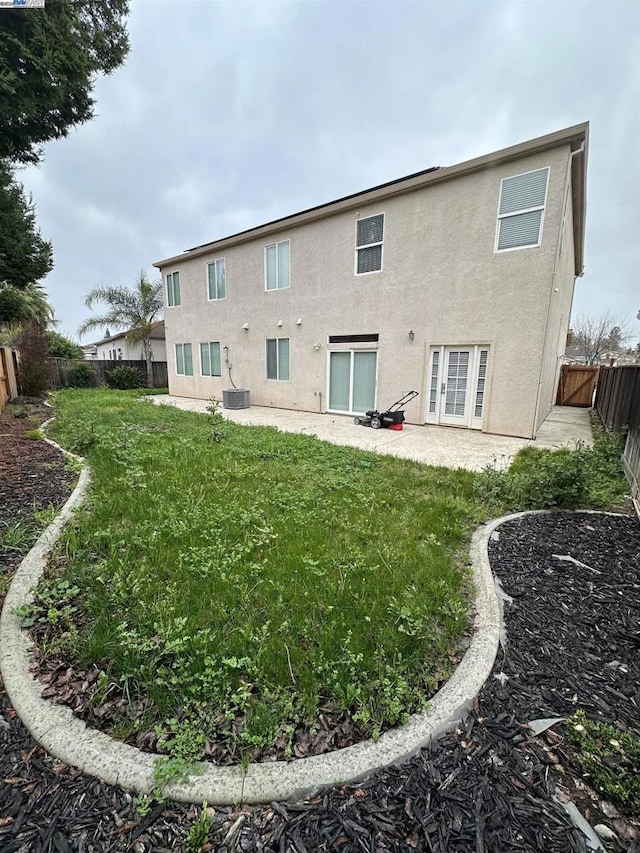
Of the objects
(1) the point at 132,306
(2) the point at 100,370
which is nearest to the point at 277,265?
(1) the point at 132,306

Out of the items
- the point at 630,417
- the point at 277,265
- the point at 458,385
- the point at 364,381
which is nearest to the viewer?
the point at 630,417

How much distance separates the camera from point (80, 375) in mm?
17531

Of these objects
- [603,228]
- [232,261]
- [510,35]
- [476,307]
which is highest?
[603,228]

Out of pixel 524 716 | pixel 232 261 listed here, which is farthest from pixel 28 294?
pixel 524 716

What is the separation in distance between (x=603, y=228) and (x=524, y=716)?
Answer: 3570cm

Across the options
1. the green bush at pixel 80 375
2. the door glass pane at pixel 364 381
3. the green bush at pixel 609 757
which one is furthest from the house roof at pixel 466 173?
the green bush at pixel 80 375

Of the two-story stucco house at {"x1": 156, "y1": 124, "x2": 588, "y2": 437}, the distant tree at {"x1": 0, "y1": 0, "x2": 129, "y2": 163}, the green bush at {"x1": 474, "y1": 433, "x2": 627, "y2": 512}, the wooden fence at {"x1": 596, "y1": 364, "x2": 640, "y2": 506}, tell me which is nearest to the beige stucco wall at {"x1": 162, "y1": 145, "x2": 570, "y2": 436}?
the two-story stucco house at {"x1": 156, "y1": 124, "x2": 588, "y2": 437}

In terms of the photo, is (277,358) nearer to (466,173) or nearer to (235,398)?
(235,398)

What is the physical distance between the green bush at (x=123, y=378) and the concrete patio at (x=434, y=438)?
404 inches

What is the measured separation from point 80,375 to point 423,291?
16.7m

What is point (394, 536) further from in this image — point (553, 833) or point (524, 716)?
point (553, 833)

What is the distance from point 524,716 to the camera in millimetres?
1578

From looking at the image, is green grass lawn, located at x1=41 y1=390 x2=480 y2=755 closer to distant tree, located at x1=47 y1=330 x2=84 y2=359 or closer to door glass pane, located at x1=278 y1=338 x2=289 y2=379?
door glass pane, located at x1=278 y1=338 x2=289 y2=379

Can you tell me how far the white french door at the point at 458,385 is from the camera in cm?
825
